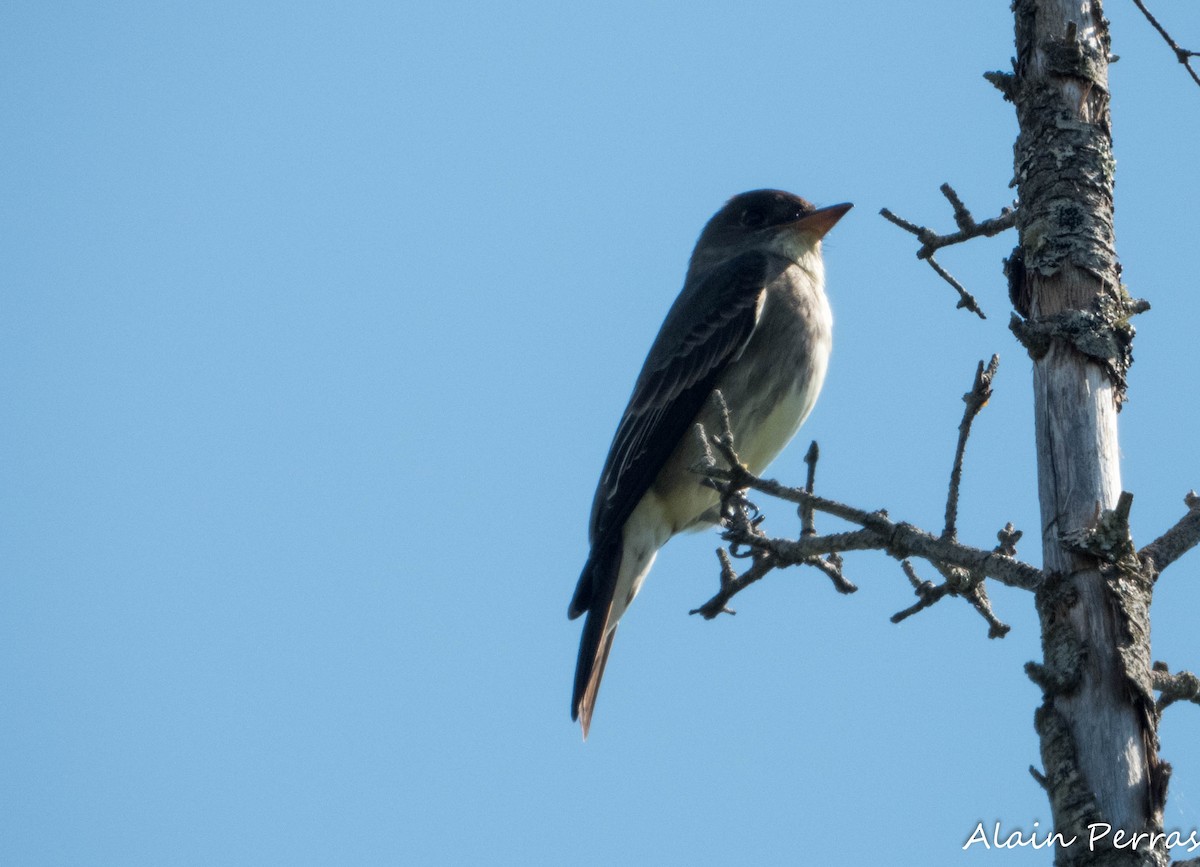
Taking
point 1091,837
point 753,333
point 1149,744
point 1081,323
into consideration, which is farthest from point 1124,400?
point 753,333

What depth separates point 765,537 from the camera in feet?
15.2

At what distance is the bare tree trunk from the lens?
3.21 metres

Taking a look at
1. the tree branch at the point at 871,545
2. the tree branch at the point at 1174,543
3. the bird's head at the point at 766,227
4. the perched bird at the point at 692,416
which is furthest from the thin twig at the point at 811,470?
the bird's head at the point at 766,227

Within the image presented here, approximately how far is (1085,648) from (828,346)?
399 centimetres

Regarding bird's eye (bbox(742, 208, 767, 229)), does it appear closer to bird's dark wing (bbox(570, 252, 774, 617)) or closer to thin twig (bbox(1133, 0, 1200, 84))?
bird's dark wing (bbox(570, 252, 774, 617))

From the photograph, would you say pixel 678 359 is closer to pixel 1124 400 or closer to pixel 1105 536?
pixel 1124 400

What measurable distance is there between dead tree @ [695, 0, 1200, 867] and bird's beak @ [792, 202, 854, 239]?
3.10m

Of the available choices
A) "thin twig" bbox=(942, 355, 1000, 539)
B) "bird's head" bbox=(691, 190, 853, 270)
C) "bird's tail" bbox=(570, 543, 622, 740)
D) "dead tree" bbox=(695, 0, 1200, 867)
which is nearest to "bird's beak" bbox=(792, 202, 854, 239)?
"bird's head" bbox=(691, 190, 853, 270)

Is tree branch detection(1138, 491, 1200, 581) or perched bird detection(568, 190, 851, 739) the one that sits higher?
perched bird detection(568, 190, 851, 739)

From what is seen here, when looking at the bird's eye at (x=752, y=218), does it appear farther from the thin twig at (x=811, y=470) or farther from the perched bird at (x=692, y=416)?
the thin twig at (x=811, y=470)

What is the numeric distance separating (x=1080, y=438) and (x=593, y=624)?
3400 millimetres

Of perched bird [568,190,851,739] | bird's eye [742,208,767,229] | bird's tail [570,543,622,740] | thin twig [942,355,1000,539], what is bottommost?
thin twig [942,355,1000,539]

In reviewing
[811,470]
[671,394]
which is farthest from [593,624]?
[811,470]

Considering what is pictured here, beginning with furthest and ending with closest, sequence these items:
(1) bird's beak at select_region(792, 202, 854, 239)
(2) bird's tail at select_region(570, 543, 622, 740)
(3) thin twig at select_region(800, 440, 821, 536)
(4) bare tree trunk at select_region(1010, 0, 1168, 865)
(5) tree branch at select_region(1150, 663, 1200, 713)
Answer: (1) bird's beak at select_region(792, 202, 854, 239), (2) bird's tail at select_region(570, 543, 622, 740), (3) thin twig at select_region(800, 440, 821, 536), (5) tree branch at select_region(1150, 663, 1200, 713), (4) bare tree trunk at select_region(1010, 0, 1168, 865)
